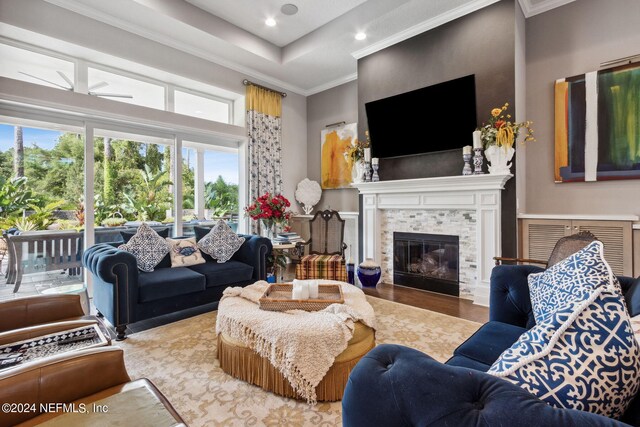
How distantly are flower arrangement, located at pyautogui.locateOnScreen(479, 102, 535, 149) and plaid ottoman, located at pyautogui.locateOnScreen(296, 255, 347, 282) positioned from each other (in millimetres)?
2331

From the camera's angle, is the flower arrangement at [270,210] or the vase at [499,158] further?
the flower arrangement at [270,210]

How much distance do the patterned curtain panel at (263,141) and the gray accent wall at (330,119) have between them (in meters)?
0.72

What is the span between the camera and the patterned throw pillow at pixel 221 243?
3.69 meters

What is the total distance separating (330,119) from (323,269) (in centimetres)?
298

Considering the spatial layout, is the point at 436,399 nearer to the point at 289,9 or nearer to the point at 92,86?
the point at 289,9

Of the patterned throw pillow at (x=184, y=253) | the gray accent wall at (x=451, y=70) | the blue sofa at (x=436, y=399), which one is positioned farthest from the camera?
the patterned throw pillow at (x=184, y=253)

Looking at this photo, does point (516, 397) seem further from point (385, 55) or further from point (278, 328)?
point (385, 55)

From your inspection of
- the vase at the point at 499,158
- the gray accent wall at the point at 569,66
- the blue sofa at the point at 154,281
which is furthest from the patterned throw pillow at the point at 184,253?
the gray accent wall at the point at 569,66

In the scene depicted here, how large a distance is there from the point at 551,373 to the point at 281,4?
447 cm

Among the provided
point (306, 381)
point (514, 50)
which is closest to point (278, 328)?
point (306, 381)

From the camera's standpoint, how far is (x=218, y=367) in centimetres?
214

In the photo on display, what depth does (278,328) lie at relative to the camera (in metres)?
1.84

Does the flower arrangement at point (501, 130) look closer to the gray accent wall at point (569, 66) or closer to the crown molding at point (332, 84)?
the gray accent wall at point (569, 66)

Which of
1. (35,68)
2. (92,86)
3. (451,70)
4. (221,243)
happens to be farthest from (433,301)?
(35,68)
